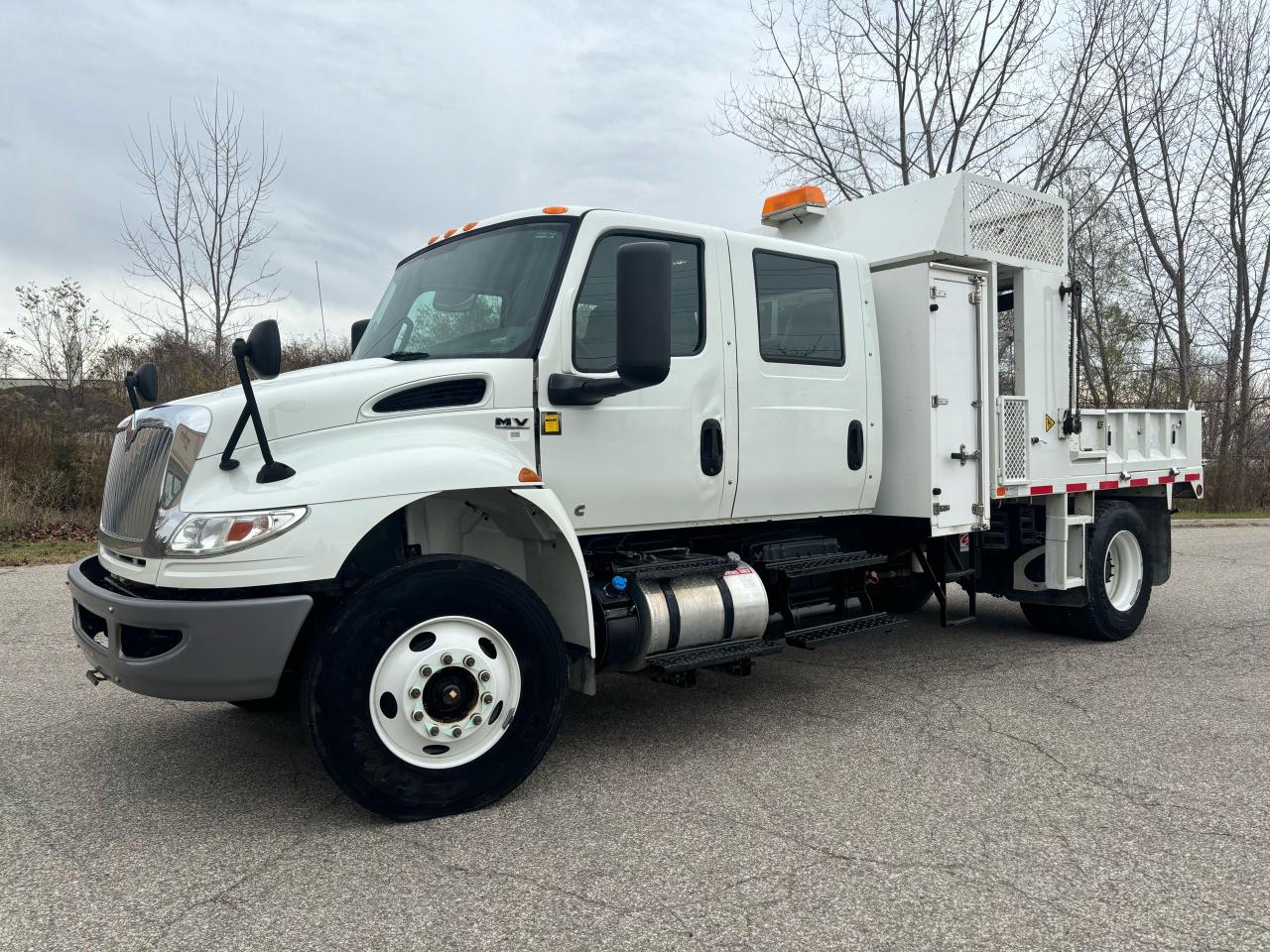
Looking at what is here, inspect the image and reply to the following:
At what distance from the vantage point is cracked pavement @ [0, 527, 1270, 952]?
2.96 metres

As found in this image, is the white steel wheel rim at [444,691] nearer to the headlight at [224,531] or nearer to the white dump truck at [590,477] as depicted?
the white dump truck at [590,477]

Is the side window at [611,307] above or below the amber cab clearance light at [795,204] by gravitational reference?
below

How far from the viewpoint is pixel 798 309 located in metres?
5.43

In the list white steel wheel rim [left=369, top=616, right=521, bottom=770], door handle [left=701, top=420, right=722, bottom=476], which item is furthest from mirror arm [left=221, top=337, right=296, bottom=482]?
door handle [left=701, top=420, right=722, bottom=476]

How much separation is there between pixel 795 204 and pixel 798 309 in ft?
4.56

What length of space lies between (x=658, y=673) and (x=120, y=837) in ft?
7.71

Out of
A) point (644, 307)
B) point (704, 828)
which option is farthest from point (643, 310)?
point (704, 828)

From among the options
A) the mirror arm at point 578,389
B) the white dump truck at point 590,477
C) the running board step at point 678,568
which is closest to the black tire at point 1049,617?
the white dump truck at point 590,477

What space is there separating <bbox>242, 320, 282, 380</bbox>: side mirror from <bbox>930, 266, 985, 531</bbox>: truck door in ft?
12.6

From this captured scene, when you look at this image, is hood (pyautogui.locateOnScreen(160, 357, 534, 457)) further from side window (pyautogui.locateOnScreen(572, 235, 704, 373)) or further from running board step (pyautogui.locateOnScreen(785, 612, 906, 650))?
running board step (pyautogui.locateOnScreen(785, 612, 906, 650))

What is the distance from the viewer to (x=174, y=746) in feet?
15.4

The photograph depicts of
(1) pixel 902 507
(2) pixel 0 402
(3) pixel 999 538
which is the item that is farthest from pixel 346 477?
(2) pixel 0 402

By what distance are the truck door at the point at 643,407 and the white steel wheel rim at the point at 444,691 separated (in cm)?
88

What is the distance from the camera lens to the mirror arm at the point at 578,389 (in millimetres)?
4285
